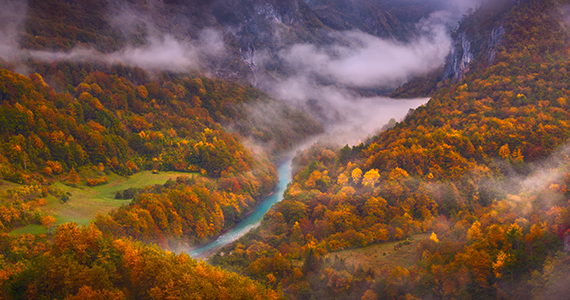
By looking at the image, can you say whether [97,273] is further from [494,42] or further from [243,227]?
[494,42]

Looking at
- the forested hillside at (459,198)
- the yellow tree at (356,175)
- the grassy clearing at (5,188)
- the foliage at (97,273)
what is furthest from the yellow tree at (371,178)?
the grassy clearing at (5,188)

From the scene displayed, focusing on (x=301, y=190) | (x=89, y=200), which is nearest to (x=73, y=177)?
(x=89, y=200)

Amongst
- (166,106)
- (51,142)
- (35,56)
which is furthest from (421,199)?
(35,56)

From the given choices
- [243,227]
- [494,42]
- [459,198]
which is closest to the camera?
[459,198]

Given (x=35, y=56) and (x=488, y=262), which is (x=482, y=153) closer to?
(x=488, y=262)

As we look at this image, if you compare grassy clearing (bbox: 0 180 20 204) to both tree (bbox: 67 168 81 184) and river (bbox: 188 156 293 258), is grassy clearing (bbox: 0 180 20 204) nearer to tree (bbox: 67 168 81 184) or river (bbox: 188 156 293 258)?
tree (bbox: 67 168 81 184)

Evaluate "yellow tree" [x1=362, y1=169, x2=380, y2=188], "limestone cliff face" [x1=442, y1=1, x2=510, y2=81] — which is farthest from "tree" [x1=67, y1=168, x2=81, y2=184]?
"limestone cliff face" [x1=442, y1=1, x2=510, y2=81]
